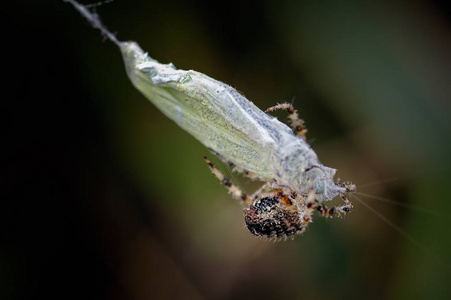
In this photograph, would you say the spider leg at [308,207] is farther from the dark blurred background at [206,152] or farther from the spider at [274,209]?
the dark blurred background at [206,152]

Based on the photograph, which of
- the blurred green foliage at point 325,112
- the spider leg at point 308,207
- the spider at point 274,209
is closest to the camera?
the spider leg at point 308,207

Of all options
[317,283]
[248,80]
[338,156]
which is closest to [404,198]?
[338,156]

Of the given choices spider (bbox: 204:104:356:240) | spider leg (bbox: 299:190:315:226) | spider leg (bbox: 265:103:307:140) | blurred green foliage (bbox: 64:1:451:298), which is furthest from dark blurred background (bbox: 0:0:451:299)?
spider leg (bbox: 265:103:307:140)

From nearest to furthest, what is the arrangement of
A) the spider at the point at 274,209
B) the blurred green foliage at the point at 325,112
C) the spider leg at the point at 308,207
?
the spider leg at the point at 308,207 → the spider at the point at 274,209 → the blurred green foliage at the point at 325,112

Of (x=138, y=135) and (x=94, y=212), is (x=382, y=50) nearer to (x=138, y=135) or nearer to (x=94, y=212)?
(x=138, y=135)

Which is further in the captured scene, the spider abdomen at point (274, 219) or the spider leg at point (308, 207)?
the spider abdomen at point (274, 219)

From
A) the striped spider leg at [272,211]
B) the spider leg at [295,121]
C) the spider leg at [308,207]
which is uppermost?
the spider leg at [295,121]

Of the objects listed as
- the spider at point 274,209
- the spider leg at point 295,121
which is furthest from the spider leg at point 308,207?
the spider leg at point 295,121

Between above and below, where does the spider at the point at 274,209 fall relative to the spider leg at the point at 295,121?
below

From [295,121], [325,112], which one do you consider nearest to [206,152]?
[325,112]

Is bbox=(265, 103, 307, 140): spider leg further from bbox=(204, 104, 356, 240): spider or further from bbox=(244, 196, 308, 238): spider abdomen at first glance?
bbox=(244, 196, 308, 238): spider abdomen
